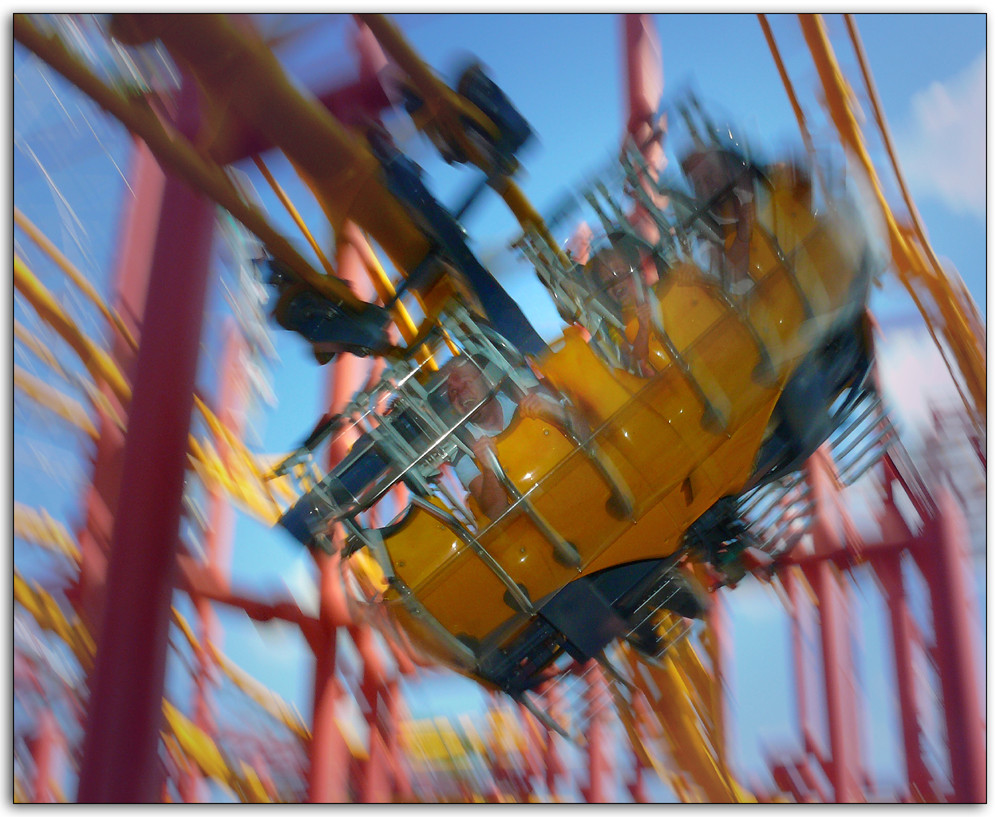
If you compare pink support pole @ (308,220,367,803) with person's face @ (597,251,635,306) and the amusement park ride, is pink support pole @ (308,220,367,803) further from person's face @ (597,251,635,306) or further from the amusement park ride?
person's face @ (597,251,635,306)

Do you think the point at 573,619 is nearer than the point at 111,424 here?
Yes

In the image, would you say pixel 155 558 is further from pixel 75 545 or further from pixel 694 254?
pixel 75 545

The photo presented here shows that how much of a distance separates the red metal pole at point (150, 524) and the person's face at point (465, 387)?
1104 millimetres

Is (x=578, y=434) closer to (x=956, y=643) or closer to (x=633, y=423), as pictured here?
(x=633, y=423)

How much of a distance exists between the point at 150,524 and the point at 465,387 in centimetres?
122

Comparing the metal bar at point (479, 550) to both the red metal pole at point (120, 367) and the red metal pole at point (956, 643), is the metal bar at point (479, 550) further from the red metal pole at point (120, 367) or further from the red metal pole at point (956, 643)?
the red metal pole at point (956, 643)

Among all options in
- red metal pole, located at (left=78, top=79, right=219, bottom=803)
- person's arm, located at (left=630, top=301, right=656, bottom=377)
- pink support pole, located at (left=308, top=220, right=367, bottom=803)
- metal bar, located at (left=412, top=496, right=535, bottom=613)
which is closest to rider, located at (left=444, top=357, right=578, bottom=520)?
metal bar, located at (left=412, top=496, right=535, bottom=613)

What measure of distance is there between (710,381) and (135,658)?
78.4 inches

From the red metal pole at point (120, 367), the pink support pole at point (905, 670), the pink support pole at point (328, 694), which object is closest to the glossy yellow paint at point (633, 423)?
the red metal pole at point (120, 367)

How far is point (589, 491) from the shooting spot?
111 inches

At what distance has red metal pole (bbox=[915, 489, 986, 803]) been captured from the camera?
4.86 m

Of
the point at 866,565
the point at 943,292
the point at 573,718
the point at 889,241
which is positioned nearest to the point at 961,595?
the point at 866,565

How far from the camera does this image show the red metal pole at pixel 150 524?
3.06 meters

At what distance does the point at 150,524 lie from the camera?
3273mm
